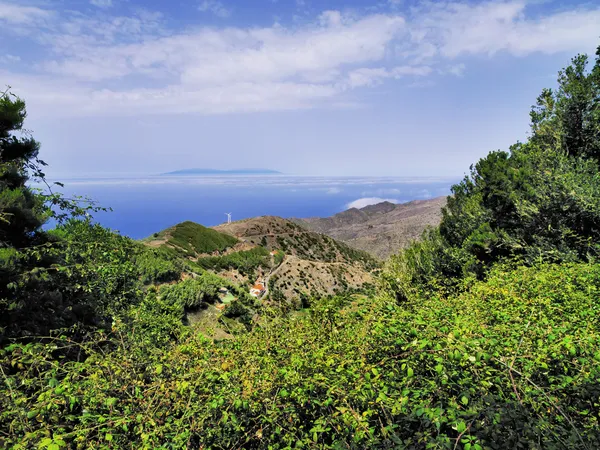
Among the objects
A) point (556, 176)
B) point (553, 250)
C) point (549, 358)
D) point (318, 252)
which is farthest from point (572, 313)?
point (318, 252)

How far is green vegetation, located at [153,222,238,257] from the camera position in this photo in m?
72.8

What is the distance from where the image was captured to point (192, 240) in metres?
79.8

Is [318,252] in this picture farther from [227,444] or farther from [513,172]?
[227,444]

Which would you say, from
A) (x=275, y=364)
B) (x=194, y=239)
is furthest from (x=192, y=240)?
(x=275, y=364)

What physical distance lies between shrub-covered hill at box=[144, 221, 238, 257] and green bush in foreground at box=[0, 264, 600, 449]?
66.1 meters

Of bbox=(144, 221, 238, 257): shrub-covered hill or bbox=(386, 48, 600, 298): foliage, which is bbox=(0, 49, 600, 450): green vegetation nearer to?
bbox=(386, 48, 600, 298): foliage

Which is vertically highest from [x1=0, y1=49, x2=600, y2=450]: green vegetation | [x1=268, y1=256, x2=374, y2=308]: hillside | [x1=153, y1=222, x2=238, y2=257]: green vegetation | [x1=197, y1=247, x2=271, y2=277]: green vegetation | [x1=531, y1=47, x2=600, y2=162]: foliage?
[x1=531, y1=47, x2=600, y2=162]: foliage

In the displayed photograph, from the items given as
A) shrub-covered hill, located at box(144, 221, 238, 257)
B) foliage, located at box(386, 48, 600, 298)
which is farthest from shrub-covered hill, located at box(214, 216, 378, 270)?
foliage, located at box(386, 48, 600, 298)

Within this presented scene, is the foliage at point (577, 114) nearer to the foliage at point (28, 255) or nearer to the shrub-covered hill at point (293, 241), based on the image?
the foliage at point (28, 255)

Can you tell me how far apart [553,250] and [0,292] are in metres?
17.7

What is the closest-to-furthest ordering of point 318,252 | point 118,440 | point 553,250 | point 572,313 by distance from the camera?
point 118,440 < point 572,313 < point 553,250 < point 318,252

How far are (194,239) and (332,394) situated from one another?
8149 cm

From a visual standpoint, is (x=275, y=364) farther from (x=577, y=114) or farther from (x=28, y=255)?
(x=577, y=114)

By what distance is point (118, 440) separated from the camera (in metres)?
2.82
